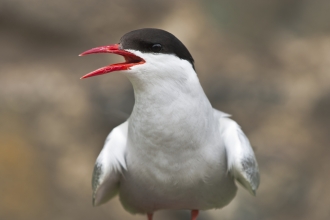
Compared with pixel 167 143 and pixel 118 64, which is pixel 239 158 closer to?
pixel 167 143

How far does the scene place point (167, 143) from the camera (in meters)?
2.12

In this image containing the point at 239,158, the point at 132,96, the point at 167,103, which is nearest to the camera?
the point at 167,103

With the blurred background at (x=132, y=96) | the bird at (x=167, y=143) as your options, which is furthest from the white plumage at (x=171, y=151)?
the blurred background at (x=132, y=96)

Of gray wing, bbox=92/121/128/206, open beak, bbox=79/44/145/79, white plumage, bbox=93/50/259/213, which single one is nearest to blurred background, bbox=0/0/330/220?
gray wing, bbox=92/121/128/206

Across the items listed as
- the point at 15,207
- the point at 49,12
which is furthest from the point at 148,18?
the point at 15,207

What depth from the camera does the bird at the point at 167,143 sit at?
1.96 metres

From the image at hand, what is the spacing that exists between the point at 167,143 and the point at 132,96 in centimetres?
221

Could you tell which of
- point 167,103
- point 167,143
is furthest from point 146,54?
point 167,143

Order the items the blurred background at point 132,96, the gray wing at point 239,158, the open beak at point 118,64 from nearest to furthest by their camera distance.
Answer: the open beak at point 118,64 → the gray wing at point 239,158 → the blurred background at point 132,96

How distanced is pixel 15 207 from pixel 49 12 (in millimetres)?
Result: 1854

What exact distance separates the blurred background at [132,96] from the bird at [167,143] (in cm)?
168

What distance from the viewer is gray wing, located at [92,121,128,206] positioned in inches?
92.5

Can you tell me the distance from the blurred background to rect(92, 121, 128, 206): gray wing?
5.05 feet

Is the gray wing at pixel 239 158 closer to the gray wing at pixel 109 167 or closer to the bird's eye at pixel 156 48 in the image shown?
the gray wing at pixel 109 167
